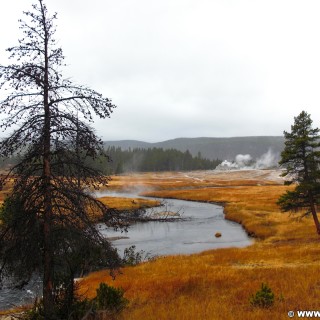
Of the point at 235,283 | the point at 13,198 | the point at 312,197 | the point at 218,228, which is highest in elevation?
the point at 13,198

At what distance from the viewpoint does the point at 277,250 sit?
26.0m

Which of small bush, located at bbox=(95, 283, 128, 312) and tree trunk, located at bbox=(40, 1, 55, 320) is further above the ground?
tree trunk, located at bbox=(40, 1, 55, 320)

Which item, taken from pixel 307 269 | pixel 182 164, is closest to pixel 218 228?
pixel 307 269

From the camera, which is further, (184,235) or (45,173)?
(184,235)

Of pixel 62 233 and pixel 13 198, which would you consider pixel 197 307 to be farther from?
pixel 13 198

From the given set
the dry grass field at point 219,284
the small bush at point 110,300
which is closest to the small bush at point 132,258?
the dry grass field at point 219,284

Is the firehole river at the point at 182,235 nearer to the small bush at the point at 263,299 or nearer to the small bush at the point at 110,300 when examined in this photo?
the small bush at the point at 110,300

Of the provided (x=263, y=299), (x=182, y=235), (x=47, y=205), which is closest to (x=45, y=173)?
(x=47, y=205)

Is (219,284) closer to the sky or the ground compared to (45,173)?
closer to the ground

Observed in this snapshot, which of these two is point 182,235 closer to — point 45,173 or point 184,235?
point 184,235

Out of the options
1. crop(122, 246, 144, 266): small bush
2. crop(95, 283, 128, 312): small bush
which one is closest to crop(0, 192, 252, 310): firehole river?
crop(122, 246, 144, 266): small bush

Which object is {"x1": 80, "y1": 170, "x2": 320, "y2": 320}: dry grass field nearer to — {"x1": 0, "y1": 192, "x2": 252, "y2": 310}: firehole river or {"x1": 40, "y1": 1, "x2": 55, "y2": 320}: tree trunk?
{"x1": 40, "y1": 1, "x2": 55, "y2": 320}: tree trunk

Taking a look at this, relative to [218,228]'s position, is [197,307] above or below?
above

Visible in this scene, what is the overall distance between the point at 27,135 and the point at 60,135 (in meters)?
0.92
